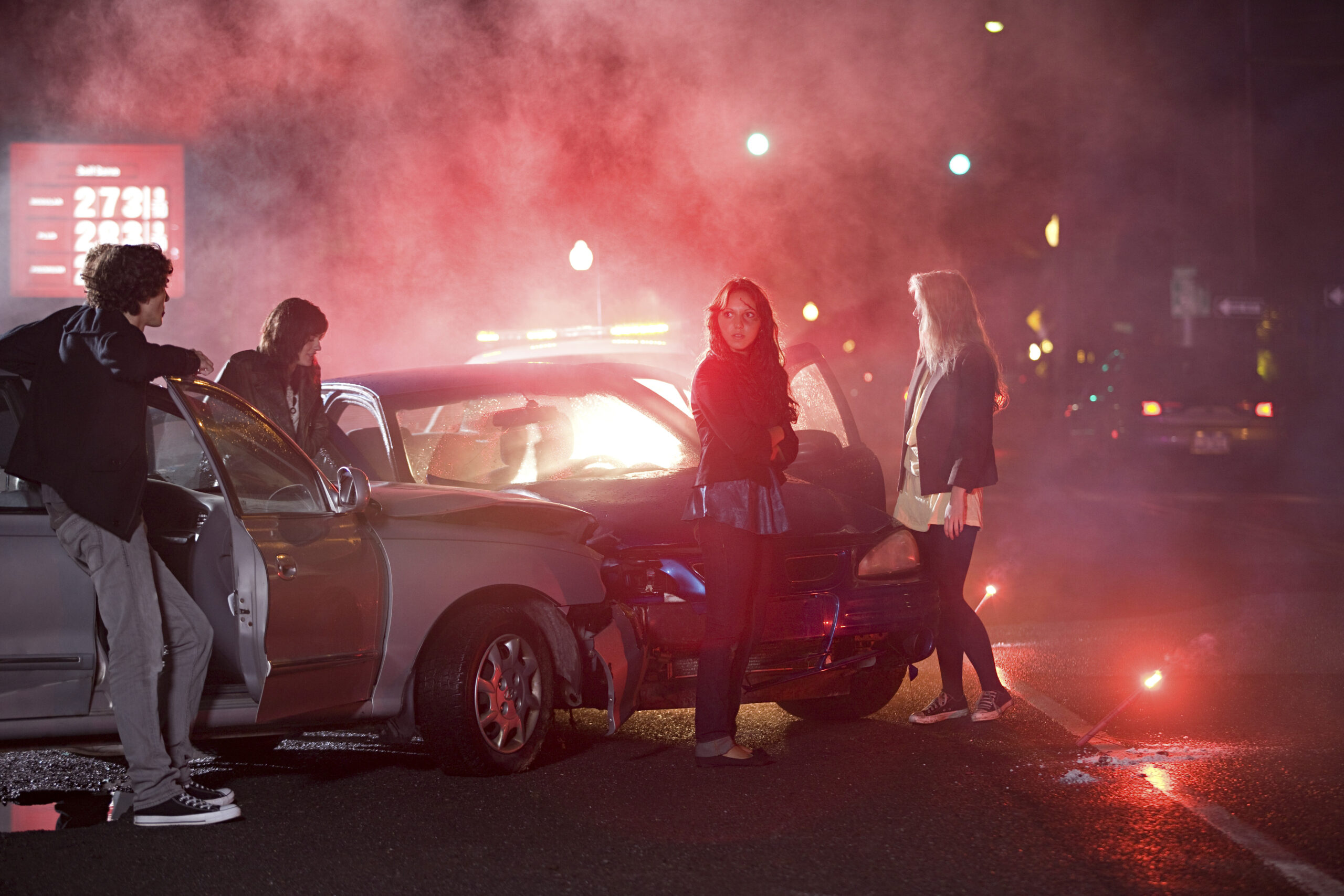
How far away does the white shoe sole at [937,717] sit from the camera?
571 cm

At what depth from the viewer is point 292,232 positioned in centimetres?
1809

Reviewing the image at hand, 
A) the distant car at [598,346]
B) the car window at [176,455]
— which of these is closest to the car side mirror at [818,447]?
the car window at [176,455]

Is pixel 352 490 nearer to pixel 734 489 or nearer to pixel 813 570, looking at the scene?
pixel 734 489

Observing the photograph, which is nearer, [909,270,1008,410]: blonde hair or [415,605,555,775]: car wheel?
[415,605,555,775]: car wheel

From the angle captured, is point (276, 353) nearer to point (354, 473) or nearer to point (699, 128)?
point (354, 473)

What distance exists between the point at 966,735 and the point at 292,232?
1423cm

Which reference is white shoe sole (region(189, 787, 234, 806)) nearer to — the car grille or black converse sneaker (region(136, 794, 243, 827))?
black converse sneaker (region(136, 794, 243, 827))

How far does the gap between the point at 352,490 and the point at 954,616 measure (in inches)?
95.2

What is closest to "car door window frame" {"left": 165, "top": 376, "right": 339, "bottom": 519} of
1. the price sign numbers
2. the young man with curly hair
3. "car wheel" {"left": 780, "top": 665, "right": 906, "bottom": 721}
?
the young man with curly hair

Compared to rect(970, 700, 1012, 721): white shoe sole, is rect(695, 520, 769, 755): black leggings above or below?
above

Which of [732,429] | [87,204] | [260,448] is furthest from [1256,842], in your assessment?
[87,204]

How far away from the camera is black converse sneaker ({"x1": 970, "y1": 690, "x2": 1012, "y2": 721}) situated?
5.70m

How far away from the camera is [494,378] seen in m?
6.29

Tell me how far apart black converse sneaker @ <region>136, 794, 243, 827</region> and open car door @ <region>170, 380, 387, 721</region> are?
11.1 inches
